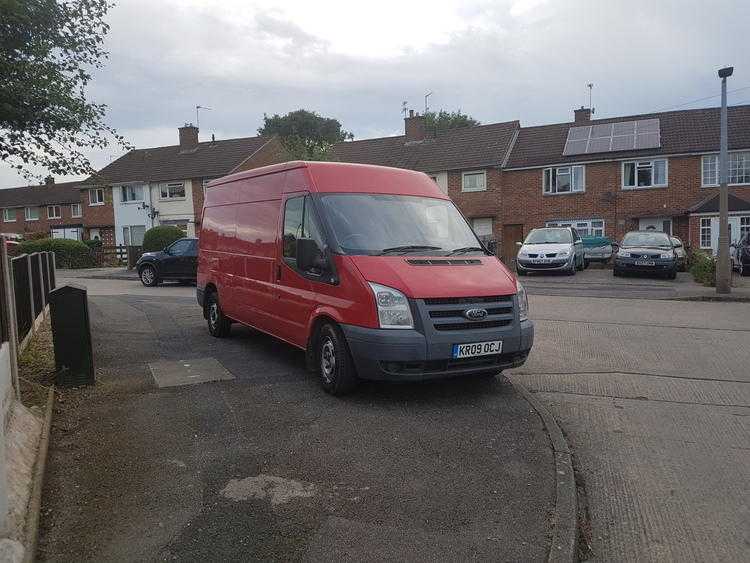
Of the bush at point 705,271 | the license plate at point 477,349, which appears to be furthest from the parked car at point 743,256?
the license plate at point 477,349

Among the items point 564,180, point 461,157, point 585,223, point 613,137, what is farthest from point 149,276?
point 613,137

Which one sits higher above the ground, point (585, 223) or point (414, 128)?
point (414, 128)

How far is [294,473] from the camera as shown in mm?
4137

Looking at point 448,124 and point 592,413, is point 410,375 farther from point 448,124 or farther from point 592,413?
point 448,124

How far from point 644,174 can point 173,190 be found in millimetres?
28893

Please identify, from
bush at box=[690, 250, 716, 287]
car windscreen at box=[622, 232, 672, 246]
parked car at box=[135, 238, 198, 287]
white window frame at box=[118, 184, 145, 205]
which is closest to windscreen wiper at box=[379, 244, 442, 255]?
bush at box=[690, 250, 716, 287]

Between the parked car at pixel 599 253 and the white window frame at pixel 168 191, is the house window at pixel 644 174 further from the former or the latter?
the white window frame at pixel 168 191

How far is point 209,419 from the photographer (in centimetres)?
527

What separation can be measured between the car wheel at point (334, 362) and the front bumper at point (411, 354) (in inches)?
4.8

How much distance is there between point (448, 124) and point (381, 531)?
57768mm

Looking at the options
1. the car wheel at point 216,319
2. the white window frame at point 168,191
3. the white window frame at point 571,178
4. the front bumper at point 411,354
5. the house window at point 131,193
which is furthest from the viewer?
the house window at point 131,193

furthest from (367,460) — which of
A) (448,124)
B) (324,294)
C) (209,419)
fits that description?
(448,124)

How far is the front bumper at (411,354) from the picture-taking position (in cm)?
533

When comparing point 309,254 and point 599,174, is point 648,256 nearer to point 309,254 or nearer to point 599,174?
point 599,174
